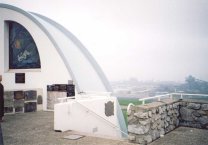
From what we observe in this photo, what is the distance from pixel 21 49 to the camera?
47.5 ft

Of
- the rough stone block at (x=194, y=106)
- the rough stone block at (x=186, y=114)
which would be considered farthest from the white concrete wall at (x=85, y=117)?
the rough stone block at (x=194, y=106)

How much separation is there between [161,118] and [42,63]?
329 inches

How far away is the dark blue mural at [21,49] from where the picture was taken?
551 inches

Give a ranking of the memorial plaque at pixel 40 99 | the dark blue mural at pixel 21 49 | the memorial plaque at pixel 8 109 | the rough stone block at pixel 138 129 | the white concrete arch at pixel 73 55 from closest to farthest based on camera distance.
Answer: the rough stone block at pixel 138 129 → the memorial plaque at pixel 8 109 → the memorial plaque at pixel 40 99 → the white concrete arch at pixel 73 55 → the dark blue mural at pixel 21 49

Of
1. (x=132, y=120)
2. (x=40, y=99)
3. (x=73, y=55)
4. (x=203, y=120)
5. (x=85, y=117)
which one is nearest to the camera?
(x=132, y=120)

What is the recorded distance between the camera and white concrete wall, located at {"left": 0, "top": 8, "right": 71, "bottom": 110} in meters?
13.2

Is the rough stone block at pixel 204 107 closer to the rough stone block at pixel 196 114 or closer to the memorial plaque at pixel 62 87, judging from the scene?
the rough stone block at pixel 196 114

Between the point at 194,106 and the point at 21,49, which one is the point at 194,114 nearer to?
the point at 194,106

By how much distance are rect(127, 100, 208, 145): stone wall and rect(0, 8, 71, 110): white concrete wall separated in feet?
21.4

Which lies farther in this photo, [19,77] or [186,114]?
[19,77]

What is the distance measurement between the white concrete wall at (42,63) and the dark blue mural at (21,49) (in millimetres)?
287

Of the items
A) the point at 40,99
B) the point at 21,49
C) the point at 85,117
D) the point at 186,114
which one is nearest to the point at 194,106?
the point at 186,114

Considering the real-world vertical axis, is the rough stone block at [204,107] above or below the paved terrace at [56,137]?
above

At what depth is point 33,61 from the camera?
1395cm
